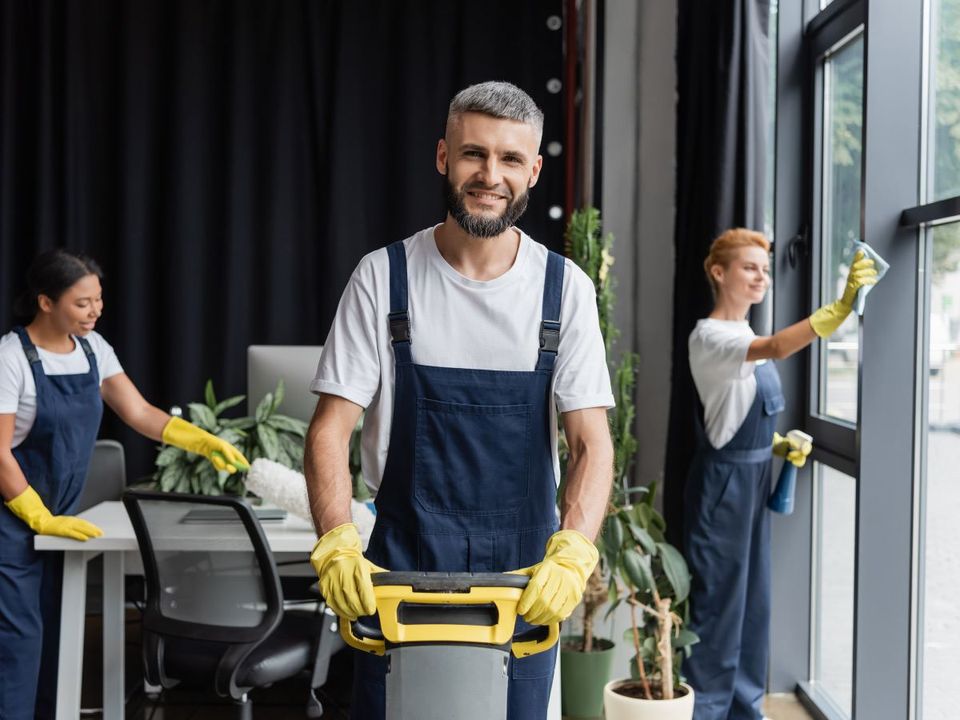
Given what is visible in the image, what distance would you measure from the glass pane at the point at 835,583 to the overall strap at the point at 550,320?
61.0 inches

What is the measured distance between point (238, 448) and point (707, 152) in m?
1.74

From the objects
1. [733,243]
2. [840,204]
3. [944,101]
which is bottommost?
[733,243]

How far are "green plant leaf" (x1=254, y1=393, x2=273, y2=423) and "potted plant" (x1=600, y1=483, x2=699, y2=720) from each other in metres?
1.11

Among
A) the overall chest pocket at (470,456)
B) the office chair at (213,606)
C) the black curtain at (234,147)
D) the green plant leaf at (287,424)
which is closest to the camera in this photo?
the overall chest pocket at (470,456)

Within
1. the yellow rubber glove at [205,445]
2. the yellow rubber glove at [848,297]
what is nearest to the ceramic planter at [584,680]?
the yellow rubber glove at [205,445]

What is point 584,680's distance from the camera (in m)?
3.32

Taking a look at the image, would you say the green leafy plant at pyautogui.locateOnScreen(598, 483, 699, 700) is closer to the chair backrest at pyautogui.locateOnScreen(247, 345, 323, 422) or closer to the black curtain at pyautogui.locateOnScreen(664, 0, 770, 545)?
the black curtain at pyautogui.locateOnScreen(664, 0, 770, 545)

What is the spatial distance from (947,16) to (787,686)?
83.5 inches

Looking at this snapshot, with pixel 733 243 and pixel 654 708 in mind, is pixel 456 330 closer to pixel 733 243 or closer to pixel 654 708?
pixel 733 243

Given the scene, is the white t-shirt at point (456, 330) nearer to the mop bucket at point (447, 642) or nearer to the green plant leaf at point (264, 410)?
the mop bucket at point (447, 642)

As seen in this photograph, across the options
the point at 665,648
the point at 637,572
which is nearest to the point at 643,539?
the point at 637,572

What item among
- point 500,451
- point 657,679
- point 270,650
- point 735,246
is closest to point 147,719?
point 270,650

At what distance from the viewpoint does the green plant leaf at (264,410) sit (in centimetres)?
330

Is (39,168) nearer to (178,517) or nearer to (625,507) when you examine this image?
(178,517)
